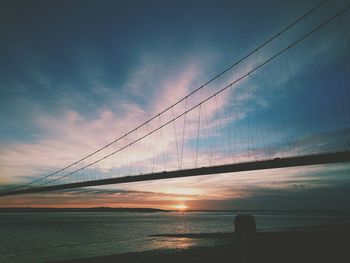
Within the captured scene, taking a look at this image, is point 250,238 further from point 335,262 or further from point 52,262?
point 52,262

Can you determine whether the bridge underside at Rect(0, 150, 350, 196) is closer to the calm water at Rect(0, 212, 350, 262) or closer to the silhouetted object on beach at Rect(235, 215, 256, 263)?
the calm water at Rect(0, 212, 350, 262)

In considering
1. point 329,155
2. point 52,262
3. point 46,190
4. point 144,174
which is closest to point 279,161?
point 329,155

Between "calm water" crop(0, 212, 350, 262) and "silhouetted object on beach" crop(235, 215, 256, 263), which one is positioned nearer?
"silhouetted object on beach" crop(235, 215, 256, 263)

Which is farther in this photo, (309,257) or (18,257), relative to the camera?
(18,257)

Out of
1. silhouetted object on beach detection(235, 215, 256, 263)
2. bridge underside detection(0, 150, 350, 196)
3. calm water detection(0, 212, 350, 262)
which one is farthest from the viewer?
bridge underside detection(0, 150, 350, 196)

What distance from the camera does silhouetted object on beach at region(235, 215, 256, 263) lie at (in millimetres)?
2768

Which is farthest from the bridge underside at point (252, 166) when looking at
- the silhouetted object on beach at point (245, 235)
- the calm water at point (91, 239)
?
the silhouetted object on beach at point (245, 235)

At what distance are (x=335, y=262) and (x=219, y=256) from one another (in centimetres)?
630

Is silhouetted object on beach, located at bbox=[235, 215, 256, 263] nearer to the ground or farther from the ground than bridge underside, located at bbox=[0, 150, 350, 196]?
nearer to the ground

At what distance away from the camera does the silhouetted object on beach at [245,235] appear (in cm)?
277

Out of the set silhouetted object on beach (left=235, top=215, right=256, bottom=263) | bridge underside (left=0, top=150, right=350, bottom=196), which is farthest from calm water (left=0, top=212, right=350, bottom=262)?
silhouetted object on beach (left=235, top=215, right=256, bottom=263)

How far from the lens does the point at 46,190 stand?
174 feet

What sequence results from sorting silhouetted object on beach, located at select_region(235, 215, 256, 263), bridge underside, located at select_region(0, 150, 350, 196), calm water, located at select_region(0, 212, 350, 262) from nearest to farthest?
silhouetted object on beach, located at select_region(235, 215, 256, 263)
calm water, located at select_region(0, 212, 350, 262)
bridge underside, located at select_region(0, 150, 350, 196)

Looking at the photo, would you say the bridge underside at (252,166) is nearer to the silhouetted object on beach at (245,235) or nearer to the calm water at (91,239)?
the calm water at (91,239)
